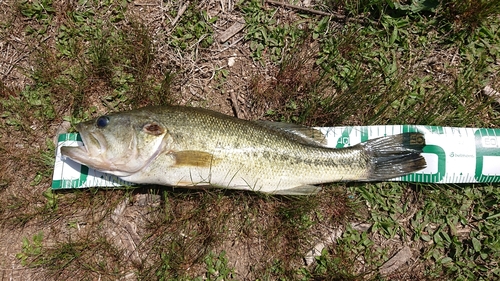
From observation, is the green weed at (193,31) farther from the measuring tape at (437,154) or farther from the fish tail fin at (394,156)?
the fish tail fin at (394,156)

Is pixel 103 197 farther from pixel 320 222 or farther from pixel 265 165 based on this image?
pixel 320 222

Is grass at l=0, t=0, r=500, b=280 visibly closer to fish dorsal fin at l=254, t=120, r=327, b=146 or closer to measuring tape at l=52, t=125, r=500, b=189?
measuring tape at l=52, t=125, r=500, b=189

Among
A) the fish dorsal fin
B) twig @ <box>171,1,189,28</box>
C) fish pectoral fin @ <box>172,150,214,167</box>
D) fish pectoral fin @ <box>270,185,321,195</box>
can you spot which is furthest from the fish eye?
fish pectoral fin @ <box>270,185,321,195</box>

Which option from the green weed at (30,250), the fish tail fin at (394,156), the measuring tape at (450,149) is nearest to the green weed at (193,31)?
the measuring tape at (450,149)

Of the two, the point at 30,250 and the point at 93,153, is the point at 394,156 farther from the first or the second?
the point at 30,250

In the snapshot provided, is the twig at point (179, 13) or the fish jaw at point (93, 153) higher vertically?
the twig at point (179, 13)

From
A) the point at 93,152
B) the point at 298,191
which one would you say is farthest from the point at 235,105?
the point at 93,152

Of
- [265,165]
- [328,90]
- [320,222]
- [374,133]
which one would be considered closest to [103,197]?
[265,165]
